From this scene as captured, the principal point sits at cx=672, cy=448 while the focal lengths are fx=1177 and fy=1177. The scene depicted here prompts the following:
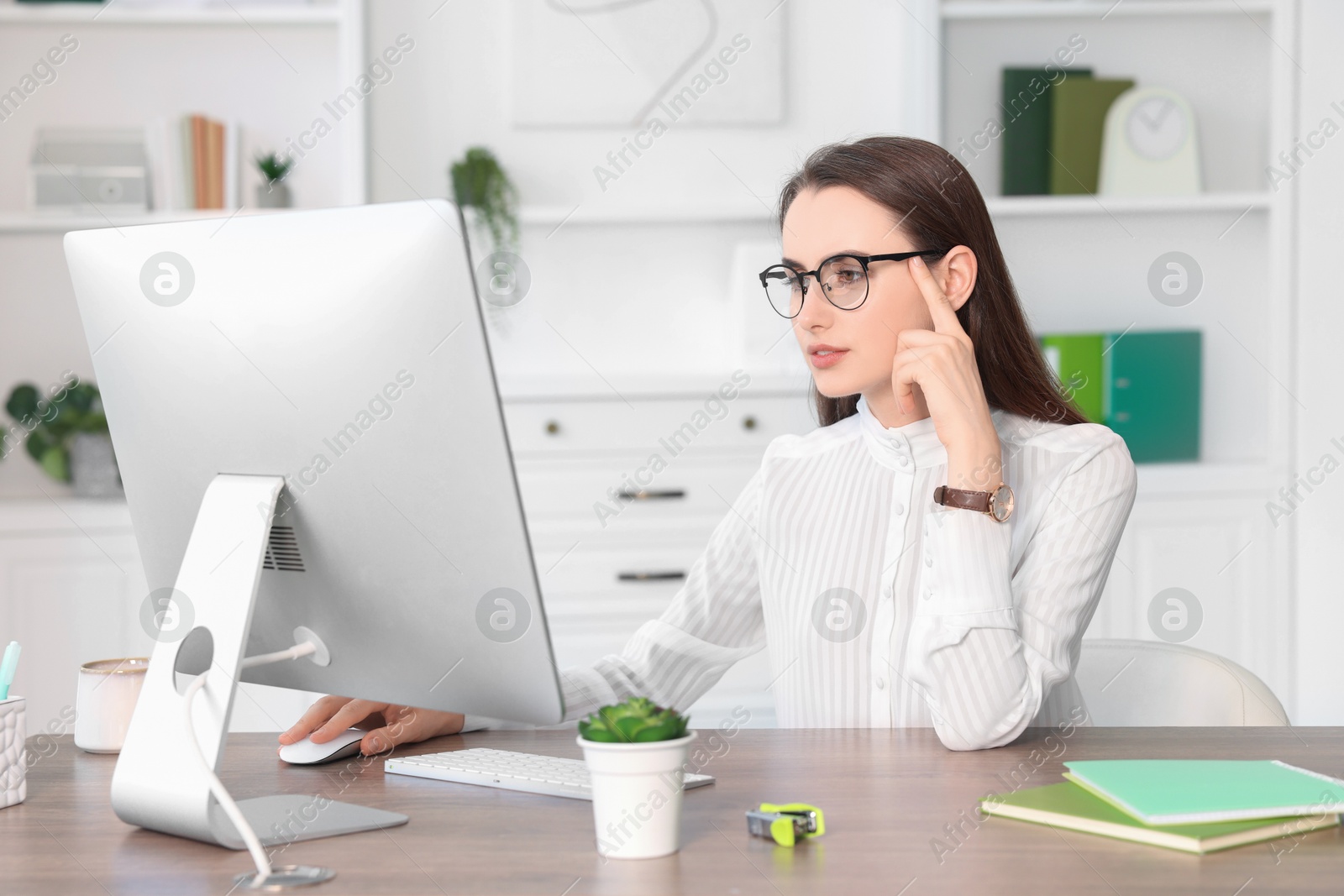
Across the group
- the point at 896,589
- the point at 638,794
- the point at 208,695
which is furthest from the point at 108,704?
the point at 896,589

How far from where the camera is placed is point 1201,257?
3137 millimetres

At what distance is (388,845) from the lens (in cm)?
84

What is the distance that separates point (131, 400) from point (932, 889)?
2.36 ft

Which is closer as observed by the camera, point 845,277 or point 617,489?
point 845,277

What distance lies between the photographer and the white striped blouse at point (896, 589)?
121 centimetres

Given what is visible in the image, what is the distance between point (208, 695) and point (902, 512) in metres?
0.88

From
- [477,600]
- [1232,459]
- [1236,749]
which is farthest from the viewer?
[1232,459]

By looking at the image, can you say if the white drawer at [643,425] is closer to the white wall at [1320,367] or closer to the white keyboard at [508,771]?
the white wall at [1320,367]

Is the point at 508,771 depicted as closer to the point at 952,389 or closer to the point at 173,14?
the point at 952,389

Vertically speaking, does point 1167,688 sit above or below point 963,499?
below

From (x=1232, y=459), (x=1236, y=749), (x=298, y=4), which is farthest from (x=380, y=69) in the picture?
(x=1236, y=749)

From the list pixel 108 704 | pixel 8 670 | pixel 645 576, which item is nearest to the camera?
pixel 8 670

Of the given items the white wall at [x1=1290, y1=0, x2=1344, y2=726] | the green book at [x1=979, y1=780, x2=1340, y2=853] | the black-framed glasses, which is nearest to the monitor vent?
the green book at [x1=979, y1=780, x2=1340, y2=853]

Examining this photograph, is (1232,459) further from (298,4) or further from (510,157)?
(298,4)
